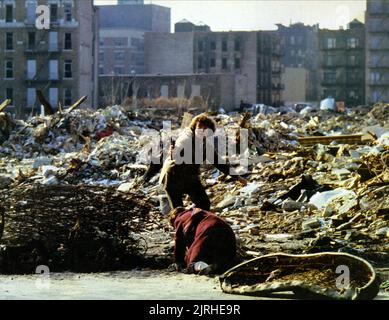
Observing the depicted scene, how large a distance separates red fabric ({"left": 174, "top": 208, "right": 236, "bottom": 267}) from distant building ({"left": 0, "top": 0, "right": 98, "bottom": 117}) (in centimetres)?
5615

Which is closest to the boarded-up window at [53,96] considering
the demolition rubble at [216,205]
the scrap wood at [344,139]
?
the demolition rubble at [216,205]

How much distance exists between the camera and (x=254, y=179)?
1633 centimetres

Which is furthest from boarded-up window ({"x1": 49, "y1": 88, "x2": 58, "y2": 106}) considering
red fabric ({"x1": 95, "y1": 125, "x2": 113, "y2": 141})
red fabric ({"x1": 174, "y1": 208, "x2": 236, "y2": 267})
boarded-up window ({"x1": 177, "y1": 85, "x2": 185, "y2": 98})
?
red fabric ({"x1": 174, "y1": 208, "x2": 236, "y2": 267})

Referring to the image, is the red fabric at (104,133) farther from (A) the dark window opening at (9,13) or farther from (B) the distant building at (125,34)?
(B) the distant building at (125,34)

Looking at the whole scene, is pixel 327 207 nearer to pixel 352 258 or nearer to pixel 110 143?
pixel 352 258

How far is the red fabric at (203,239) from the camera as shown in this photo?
26.6 ft

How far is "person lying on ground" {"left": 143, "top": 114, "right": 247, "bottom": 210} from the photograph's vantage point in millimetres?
9555

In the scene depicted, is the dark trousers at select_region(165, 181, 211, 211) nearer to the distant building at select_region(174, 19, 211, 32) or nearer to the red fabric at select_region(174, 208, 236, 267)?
the red fabric at select_region(174, 208, 236, 267)

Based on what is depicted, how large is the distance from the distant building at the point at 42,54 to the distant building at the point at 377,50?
33422mm

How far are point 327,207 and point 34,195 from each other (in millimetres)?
4944

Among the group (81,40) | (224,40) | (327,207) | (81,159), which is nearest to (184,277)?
(327,207)

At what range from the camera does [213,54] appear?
87.1m

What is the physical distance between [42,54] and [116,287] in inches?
2330

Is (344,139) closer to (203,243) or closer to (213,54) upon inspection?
(203,243)
